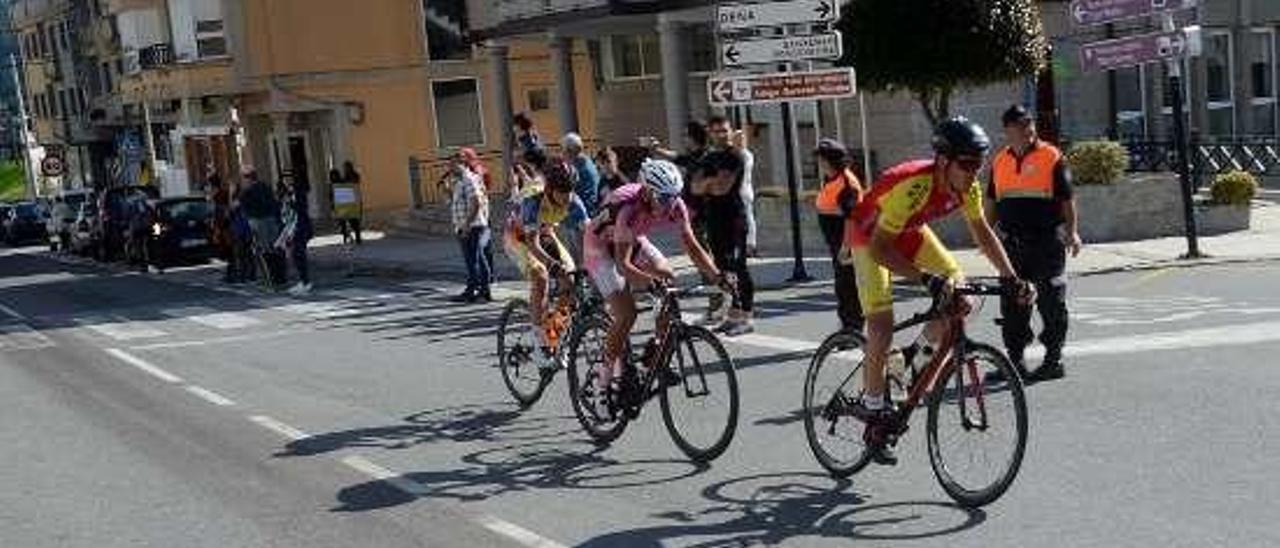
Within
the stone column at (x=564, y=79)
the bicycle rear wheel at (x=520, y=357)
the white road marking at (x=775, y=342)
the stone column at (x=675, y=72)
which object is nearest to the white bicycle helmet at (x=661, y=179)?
the bicycle rear wheel at (x=520, y=357)

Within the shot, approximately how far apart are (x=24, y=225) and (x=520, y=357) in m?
51.3

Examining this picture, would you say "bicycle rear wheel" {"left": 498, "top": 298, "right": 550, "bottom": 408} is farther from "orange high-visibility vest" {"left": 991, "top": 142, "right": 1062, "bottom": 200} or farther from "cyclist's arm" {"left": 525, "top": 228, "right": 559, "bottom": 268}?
"orange high-visibility vest" {"left": 991, "top": 142, "right": 1062, "bottom": 200}

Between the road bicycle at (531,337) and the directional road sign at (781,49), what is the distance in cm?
684

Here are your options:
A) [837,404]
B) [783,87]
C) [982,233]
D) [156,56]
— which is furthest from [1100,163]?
[156,56]

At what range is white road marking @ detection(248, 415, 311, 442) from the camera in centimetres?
1015

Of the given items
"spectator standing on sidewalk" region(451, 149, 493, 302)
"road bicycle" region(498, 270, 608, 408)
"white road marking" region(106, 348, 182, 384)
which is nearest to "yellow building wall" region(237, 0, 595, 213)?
"spectator standing on sidewalk" region(451, 149, 493, 302)

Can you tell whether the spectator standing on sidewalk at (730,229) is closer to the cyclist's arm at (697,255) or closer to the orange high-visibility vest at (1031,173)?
the orange high-visibility vest at (1031,173)

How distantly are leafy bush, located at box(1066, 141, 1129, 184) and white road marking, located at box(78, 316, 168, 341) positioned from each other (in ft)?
37.4

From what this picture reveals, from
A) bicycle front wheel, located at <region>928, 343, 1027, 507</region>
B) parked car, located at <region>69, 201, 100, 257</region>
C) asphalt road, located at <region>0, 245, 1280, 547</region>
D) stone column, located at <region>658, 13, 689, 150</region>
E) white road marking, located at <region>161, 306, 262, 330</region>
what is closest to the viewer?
bicycle front wheel, located at <region>928, 343, 1027, 507</region>

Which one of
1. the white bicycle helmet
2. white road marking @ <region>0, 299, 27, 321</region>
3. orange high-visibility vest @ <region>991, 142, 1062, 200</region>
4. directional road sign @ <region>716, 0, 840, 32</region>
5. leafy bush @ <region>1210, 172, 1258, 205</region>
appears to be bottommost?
white road marking @ <region>0, 299, 27, 321</region>

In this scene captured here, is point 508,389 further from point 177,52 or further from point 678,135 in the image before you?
point 177,52

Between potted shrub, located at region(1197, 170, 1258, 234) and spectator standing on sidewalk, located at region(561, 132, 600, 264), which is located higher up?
spectator standing on sidewalk, located at region(561, 132, 600, 264)

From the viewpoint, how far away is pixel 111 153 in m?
70.9

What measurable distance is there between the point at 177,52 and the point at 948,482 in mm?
38900
